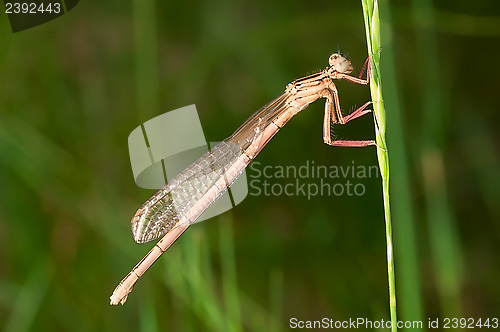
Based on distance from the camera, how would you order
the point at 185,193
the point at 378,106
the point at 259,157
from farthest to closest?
the point at 259,157
the point at 185,193
the point at 378,106

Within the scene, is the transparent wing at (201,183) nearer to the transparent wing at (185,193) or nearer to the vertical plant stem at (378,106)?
the transparent wing at (185,193)

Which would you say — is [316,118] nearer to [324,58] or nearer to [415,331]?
[324,58]

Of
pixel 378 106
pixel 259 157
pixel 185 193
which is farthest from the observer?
pixel 259 157

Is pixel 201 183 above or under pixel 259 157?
under

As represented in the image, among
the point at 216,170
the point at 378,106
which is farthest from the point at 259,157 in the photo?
the point at 378,106

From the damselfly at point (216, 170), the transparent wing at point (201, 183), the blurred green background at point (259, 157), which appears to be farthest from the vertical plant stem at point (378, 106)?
the blurred green background at point (259, 157)

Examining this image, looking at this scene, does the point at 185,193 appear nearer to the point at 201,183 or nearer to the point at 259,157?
the point at 201,183

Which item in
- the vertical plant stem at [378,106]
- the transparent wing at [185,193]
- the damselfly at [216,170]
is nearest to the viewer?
the vertical plant stem at [378,106]
